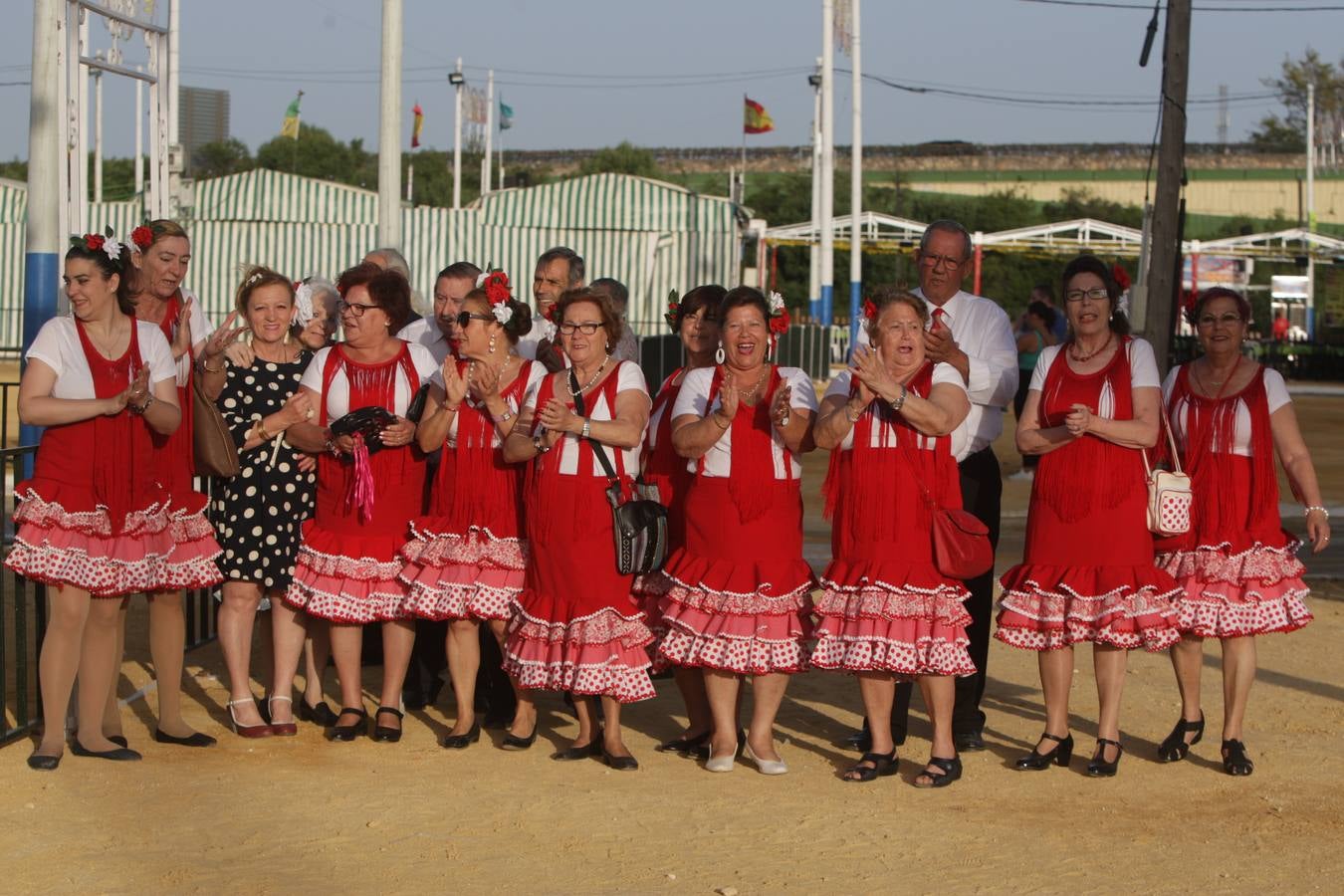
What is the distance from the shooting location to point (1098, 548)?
6.61 metres

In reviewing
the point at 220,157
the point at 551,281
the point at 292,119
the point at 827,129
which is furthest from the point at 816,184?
the point at 220,157

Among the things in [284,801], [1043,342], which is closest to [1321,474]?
[1043,342]

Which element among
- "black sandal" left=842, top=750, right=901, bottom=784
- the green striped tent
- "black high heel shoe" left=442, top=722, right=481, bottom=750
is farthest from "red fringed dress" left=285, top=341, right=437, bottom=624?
the green striped tent

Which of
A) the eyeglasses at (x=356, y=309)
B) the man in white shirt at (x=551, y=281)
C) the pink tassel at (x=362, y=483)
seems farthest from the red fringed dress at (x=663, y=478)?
the eyeglasses at (x=356, y=309)

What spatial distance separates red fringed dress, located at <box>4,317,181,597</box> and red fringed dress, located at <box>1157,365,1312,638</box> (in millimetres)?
3866

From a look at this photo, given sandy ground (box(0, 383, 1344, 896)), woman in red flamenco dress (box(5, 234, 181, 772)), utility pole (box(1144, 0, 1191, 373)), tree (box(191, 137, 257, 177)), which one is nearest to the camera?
sandy ground (box(0, 383, 1344, 896))

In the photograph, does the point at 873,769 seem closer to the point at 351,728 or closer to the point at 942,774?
the point at 942,774

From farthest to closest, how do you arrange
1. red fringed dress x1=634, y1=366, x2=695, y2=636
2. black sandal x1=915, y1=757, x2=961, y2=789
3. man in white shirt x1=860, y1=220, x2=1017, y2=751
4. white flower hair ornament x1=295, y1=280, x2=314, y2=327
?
white flower hair ornament x1=295, y1=280, x2=314, y2=327 < man in white shirt x1=860, y1=220, x2=1017, y2=751 < red fringed dress x1=634, y1=366, x2=695, y2=636 < black sandal x1=915, y1=757, x2=961, y2=789

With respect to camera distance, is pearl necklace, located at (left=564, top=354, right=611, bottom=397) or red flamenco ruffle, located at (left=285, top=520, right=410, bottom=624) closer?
pearl necklace, located at (left=564, top=354, right=611, bottom=397)

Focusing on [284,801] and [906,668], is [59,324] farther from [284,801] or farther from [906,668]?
[906,668]

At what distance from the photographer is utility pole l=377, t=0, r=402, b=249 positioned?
13672 mm

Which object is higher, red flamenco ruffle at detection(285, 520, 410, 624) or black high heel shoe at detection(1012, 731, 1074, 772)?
red flamenco ruffle at detection(285, 520, 410, 624)

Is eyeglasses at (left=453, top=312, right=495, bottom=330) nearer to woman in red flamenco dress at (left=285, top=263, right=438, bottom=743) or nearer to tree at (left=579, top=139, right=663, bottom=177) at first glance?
woman in red flamenco dress at (left=285, top=263, right=438, bottom=743)

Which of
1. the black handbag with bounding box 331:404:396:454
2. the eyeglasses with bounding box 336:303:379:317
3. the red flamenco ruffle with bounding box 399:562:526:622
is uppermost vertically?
the eyeglasses with bounding box 336:303:379:317
